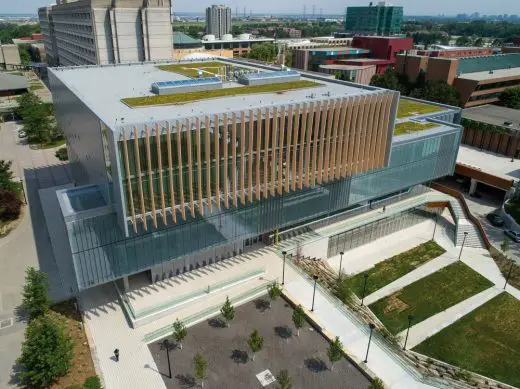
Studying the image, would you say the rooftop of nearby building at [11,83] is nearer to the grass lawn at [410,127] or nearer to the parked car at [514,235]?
the grass lawn at [410,127]

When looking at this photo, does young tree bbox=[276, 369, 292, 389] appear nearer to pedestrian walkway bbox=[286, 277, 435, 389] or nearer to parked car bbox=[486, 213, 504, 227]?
pedestrian walkway bbox=[286, 277, 435, 389]

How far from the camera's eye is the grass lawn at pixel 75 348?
83.4 feet

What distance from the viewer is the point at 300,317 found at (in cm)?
2894

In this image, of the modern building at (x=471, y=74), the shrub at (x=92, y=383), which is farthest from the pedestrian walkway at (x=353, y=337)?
the modern building at (x=471, y=74)

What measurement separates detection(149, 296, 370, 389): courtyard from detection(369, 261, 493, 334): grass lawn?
8.76m

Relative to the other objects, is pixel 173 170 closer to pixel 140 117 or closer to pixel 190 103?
pixel 140 117

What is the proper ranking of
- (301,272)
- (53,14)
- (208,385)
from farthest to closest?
(53,14), (301,272), (208,385)

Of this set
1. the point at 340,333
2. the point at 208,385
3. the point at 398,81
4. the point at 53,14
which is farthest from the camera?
the point at 53,14

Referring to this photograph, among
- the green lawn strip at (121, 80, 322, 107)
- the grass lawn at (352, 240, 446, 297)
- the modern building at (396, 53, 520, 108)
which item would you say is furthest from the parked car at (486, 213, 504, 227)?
the modern building at (396, 53, 520, 108)

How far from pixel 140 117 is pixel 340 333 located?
2135cm

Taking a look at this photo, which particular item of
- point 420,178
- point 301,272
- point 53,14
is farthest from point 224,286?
point 53,14

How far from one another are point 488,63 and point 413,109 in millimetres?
58295

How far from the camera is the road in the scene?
93.1ft

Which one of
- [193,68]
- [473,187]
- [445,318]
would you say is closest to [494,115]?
[473,187]
